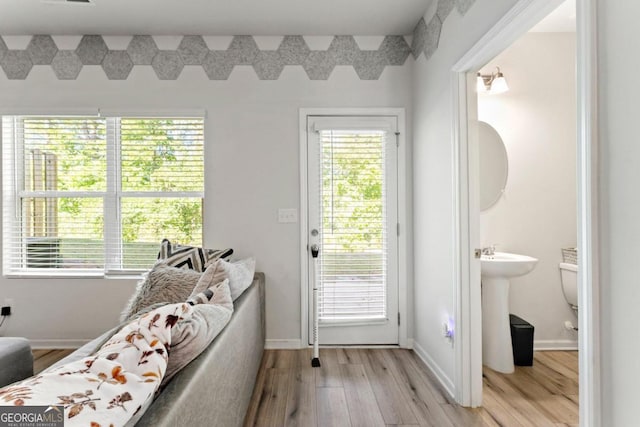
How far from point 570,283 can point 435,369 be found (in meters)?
1.38

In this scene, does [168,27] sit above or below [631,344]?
above

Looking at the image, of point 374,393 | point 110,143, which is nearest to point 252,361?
point 374,393

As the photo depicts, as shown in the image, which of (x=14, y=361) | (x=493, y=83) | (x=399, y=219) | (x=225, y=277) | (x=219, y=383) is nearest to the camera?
(x=219, y=383)

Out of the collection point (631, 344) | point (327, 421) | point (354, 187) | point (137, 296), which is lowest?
point (327, 421)

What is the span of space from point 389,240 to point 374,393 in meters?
1.22

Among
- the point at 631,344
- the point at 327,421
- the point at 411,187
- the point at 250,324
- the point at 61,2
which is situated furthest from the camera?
the point at 411,187

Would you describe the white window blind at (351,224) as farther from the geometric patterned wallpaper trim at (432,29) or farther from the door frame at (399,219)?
the geometric patterned wallpaper trim at (432,29)

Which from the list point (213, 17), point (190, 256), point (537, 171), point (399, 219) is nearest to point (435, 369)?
point (399, 219)

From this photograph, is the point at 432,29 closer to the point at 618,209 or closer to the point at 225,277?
the point at 618,209

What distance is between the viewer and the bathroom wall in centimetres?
281

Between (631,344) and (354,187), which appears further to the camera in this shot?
(354,187)

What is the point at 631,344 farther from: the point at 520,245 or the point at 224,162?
the point at 224,162

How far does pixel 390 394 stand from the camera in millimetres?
2113

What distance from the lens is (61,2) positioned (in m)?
2.31
